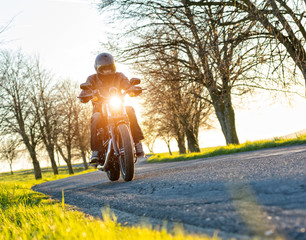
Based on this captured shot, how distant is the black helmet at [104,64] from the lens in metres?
5.29

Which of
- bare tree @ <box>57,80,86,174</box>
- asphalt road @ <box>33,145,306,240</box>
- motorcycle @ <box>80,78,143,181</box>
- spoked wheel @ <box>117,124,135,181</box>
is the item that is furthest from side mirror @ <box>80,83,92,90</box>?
bare tree @ <box>57,80,86,174</box>

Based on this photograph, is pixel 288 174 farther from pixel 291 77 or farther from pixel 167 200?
pixel 291 77

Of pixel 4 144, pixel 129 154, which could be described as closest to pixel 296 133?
pixel 129 154

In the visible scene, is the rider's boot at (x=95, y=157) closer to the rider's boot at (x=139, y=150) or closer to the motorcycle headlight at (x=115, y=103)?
the rider's boot at (x=139, y=150)

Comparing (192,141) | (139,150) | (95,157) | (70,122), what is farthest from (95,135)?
(70,122)

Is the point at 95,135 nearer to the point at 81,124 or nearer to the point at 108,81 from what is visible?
the point at 108,81

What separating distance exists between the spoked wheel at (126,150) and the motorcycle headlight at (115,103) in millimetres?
383

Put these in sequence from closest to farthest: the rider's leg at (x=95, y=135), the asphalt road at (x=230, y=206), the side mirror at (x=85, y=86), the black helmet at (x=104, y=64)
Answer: the asphalt road at (x=230, y=206)
the side mirror at (x=85, y=86)
the rider's leg at (x=95, y=135)
the black helmet at (x=104, y=64)

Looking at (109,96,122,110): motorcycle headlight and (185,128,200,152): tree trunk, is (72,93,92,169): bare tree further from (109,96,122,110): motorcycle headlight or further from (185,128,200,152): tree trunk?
(109,96,122,110): motorcycle headlight

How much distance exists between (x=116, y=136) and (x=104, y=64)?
1320 millimetres

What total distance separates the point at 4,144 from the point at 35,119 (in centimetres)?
281

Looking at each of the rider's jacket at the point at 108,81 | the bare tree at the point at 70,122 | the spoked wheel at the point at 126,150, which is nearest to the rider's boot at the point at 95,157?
the spoked wheel at the point at 126,150

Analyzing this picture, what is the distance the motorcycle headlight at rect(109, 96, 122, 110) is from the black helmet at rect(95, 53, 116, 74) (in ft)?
2.07

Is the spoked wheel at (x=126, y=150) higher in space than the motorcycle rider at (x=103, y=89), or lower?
lower
